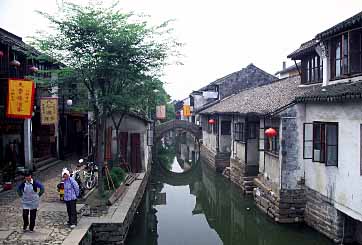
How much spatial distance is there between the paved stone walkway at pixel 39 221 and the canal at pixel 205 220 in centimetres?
276

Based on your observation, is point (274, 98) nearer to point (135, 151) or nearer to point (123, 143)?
point (135, 151)

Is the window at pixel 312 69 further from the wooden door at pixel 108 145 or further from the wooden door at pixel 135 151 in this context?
the wooden door at pixel 108 145

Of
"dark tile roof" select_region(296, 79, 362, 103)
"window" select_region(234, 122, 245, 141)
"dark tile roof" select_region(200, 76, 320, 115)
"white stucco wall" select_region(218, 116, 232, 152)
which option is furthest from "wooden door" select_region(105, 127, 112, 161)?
"white stucco wall" select_region(218, 116, 232, 152)

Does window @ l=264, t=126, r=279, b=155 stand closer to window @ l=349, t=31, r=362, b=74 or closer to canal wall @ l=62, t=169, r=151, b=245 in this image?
window @ l=349, t=31, r=362, b=74

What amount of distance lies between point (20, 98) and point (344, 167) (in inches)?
508

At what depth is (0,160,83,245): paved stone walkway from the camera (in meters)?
9.27

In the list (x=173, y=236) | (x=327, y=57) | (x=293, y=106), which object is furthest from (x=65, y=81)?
(x=327, y=57)

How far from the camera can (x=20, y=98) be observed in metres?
14.6

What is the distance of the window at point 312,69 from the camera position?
15.0 meters

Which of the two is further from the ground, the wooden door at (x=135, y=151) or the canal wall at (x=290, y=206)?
the wooden door at (x=135, y=151)

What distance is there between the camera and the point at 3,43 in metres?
15.2

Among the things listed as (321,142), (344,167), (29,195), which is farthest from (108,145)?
(344,167)

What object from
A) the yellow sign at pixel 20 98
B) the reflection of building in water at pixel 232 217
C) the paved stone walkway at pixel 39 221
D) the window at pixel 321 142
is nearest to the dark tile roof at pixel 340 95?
the window at pixel 321 142

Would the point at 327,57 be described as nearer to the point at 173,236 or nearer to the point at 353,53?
the point at 353,53
